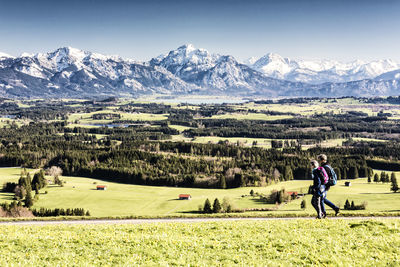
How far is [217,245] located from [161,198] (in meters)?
103

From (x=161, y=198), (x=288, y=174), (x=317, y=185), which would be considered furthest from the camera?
(x=288, y=174)

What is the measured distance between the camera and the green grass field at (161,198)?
342ft

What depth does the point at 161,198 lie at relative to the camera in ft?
410

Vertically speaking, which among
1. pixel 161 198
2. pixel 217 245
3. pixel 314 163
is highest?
pixel 314 163

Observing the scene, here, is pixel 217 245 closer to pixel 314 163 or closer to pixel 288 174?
pixel 314 163

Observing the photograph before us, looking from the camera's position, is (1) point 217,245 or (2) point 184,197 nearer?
(1) point 217,245

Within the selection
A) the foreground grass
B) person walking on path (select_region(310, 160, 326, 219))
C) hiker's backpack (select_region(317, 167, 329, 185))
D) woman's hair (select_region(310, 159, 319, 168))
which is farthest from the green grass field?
woman's hair (select_region(310, 159, 319, 168))

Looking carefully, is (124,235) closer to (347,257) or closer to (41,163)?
(347,257)

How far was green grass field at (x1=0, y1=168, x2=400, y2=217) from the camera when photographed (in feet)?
342

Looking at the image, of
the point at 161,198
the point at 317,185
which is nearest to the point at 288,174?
the point at 161,198

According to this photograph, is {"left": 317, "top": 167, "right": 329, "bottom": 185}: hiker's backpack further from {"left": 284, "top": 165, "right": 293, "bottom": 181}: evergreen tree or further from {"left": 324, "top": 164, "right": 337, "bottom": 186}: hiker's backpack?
{"left": 284, "top": 165, "right": 293, "bottom": 181}: evergreen tree

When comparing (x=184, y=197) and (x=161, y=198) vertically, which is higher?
(x=184, y=197)

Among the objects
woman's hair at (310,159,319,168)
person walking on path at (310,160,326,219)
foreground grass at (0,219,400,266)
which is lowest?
foreground grass at (0,219,400,266)

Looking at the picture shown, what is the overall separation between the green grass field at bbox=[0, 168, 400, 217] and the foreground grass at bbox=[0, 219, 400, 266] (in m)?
66.4
